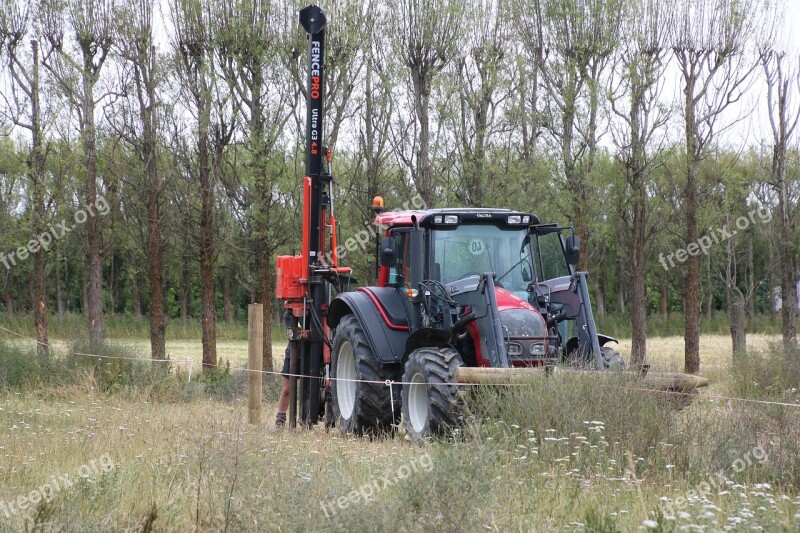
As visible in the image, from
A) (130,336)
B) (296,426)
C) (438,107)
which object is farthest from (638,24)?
(130,336)

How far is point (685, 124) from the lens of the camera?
19312mm

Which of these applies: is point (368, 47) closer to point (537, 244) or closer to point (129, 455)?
point (537, 244)

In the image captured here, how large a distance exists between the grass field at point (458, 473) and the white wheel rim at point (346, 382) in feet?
2.12

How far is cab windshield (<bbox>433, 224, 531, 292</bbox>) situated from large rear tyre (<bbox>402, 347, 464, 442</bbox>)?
1.06 metres

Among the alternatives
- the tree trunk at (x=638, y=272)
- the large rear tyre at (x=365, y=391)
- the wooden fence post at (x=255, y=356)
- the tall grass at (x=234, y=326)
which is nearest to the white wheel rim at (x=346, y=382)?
the large rear tyre at (x=365, y=391)

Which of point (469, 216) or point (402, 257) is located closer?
point (469, 216)

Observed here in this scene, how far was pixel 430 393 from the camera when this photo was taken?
340 inches

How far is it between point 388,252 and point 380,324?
34.7 inches

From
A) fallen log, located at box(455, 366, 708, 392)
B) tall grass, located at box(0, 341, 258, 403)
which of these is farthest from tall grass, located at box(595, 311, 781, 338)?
fallen log, located at box(455, 366, 708, 392)

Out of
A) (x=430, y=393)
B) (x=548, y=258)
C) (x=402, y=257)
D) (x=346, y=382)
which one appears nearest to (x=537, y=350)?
(x=430, y=393)

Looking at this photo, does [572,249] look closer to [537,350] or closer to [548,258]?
[548,258]

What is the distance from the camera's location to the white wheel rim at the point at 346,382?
10766mm

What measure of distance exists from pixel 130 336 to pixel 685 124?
2348 centimetres

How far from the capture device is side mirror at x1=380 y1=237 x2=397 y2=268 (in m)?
9.76
